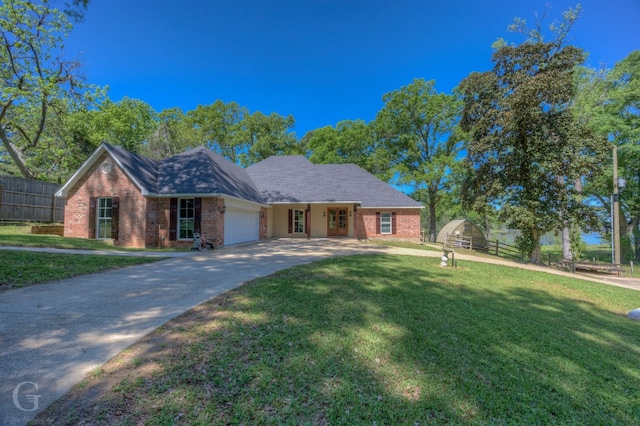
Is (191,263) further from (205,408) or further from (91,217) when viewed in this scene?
(91,217)

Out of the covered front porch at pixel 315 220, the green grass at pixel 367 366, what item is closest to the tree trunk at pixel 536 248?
the green grass at pixel 367 366

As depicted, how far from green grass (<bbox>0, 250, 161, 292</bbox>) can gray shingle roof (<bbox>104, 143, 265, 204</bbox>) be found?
4.86 m

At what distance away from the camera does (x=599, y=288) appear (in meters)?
8.91

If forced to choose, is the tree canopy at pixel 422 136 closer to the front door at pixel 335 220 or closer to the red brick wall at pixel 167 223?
the front door at pixel 335 220

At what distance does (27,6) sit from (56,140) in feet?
36.1

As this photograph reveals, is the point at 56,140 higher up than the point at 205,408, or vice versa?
the point at 56,140

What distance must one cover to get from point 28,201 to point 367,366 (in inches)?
889

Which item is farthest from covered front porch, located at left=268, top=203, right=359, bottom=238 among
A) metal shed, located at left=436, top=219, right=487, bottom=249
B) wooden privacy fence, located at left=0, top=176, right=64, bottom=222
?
wooden privacy fence, located at left=0, top=176, right=64, bottom=222

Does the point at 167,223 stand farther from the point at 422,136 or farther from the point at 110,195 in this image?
the point at 422,136

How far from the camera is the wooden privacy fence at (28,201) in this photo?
15688 mm

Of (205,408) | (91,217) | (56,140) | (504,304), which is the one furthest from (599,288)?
(56,140)

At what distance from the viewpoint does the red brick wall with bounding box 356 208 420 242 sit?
20.8 meters

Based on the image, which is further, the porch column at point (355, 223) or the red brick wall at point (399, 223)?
the red brick wall at point (399, 223)

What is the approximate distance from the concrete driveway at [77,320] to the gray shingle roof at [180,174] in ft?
21.4
